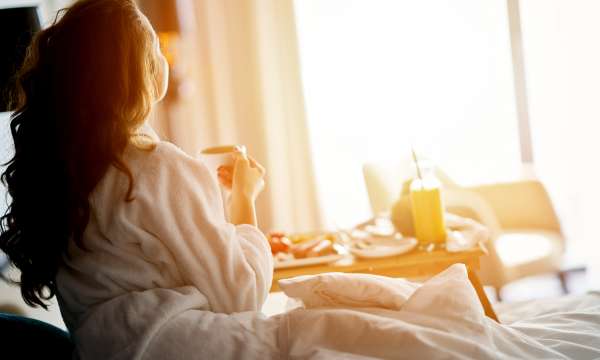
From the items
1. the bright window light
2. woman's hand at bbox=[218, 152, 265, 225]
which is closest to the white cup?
woman's hand at bbox=[218, 152, 265, 225]

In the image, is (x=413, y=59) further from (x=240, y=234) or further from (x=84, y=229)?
(x=84, y=229)

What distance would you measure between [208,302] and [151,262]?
131 mm

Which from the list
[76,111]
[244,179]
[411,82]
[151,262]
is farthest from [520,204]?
[76,111]

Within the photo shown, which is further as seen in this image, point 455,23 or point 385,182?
point 455,23

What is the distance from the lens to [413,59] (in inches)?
136

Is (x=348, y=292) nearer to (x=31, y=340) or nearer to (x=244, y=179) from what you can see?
(x=244, y=179)

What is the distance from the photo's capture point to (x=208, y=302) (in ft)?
3.86

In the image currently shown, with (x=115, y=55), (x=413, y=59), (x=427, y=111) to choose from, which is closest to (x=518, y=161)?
(x=427, y=111)

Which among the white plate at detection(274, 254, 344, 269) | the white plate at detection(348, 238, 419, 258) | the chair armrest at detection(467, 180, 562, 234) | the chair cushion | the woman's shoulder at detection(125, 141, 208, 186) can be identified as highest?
the woman's shoulder at detection(125, 141, 208, 186)

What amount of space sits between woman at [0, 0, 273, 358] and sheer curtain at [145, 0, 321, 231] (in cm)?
237

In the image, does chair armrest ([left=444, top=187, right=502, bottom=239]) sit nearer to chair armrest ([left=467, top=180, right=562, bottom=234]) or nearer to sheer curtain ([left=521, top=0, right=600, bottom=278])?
chair armrest ([left=467, top=180, right=562, bottom=234])

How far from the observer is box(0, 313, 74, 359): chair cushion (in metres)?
1.26

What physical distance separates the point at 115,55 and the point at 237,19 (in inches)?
99.6

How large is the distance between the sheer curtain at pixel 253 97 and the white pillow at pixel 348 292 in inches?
93.0
